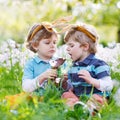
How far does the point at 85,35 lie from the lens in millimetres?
5613

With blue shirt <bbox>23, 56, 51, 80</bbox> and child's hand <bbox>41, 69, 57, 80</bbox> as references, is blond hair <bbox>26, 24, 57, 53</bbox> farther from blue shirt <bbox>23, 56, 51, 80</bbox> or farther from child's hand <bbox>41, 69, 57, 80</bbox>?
child's hand <bbox>41, 69, 57, 80</bbox>

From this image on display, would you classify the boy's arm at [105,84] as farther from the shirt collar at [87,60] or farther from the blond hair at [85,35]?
the blond hair at [85,35]

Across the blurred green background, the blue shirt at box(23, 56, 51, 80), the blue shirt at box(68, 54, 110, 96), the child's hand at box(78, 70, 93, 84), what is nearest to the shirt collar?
the blue shirt at box(68, 54, 110, 96)

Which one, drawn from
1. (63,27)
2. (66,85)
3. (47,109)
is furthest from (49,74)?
(47,109)

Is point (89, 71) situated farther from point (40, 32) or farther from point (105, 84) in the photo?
point (40, 32)

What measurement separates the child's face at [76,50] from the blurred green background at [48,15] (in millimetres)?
10000

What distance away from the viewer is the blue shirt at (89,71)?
5438 mm

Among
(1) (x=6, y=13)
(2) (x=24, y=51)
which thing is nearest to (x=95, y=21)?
(1) (x=6, y=13)

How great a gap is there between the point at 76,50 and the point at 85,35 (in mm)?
182

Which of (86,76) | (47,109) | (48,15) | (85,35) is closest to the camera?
(47,109)

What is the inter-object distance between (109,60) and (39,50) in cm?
146

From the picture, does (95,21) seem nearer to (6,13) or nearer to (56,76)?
(6,13)

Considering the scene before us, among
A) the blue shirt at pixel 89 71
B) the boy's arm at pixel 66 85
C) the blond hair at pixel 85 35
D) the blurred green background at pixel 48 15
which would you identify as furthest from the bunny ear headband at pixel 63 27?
the blurred green background at pixel 48 15

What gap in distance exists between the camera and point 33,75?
5.91 metres
